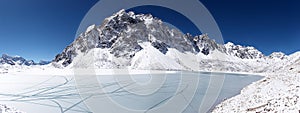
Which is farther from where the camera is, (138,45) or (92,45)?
(92,45)

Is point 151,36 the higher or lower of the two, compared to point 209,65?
higher

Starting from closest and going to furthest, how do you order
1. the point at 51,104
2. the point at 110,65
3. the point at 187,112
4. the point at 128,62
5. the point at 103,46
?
the point at 187,112 < the point at 51,104 < the point at 110,65 < the point at 128,62 < the point at 103,46

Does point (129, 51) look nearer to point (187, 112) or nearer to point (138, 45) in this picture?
point (138, 45)

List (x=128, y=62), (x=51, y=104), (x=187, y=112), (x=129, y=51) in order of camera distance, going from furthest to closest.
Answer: (x=129, y=51) → (x=128, y=62) → (x=51, y=104) → (x=187, y=112)

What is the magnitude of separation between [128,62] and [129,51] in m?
18.7

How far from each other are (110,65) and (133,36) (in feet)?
183

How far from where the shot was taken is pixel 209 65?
18112 cm

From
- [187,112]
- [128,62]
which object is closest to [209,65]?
[128,62]

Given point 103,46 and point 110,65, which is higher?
point 103,46

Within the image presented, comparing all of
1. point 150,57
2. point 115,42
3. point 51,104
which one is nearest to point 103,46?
point 115,42

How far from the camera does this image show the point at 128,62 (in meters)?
156

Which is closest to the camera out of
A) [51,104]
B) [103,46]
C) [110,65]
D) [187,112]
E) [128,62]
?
[187,112]

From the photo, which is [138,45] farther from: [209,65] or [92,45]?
[209,65]

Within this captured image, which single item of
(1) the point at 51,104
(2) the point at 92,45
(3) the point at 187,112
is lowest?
(3) the point at 187,112
